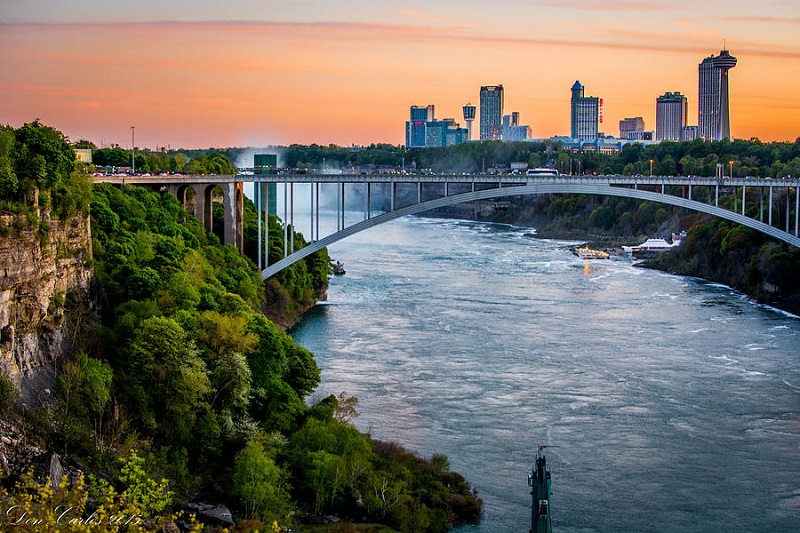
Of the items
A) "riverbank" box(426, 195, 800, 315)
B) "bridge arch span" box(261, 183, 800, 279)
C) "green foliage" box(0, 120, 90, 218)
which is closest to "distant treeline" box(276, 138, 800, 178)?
"riverbank" box(426, 195, 800, 315)

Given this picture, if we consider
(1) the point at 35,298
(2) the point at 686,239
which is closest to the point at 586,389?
(1) the point at 35,298

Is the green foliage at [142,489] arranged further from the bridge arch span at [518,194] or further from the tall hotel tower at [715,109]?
the tall hotel tower at [715,109]

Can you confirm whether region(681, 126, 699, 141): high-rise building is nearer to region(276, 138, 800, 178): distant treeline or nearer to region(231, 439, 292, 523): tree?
region(276, 138, 800, 178): distant treeline

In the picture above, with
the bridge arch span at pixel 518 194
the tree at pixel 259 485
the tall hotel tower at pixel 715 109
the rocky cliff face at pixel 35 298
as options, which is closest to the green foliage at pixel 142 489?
the tree at pixel 259 485

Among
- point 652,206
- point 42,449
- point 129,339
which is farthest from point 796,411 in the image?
point 652,206

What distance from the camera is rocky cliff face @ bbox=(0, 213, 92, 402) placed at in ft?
58.8

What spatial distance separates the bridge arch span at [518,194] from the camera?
1328 inches

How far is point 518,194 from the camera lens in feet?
116

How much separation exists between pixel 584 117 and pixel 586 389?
6041 inches

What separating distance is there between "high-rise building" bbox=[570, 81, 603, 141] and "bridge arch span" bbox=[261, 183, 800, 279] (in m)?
136

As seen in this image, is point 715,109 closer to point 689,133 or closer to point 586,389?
point 689,133

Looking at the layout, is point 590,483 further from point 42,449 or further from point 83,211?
point 83,211

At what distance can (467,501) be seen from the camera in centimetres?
1808

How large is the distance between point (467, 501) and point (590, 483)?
7.84ft
